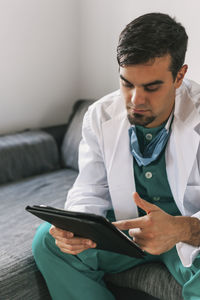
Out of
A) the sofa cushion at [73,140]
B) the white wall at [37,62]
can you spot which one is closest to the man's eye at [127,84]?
the sofa cushion at [73,140]

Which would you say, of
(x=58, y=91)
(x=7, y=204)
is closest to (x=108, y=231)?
(x=7, y=204)

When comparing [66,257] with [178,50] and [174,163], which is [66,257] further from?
[178,50]

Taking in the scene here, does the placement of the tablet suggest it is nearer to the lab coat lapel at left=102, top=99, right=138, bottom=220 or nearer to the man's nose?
the lab coat lapel at left=102, top=99, right=138, bottom=220

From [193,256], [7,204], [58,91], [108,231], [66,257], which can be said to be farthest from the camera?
[58,91]

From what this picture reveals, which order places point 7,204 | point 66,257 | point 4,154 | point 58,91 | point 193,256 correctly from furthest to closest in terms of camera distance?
point 58,91, point 4,154, point 7,204, point 66,257, point 193,256

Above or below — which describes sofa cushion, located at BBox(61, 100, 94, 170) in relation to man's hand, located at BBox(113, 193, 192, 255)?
below

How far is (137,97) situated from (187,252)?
0.52m

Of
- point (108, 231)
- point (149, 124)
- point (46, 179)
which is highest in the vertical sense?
point (149, 124)

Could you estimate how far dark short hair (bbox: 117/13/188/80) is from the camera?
1.27 meters

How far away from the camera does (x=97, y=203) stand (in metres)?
1.50

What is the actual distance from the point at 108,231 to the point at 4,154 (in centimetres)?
130

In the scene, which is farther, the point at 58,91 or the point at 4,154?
the point at 58,91

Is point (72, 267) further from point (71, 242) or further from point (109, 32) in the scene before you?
point (109, 32)

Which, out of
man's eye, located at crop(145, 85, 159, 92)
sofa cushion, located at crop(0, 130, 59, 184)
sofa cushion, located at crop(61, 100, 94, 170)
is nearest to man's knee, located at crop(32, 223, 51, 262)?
man's eye, located at crop(145, 85, 159, 92)
